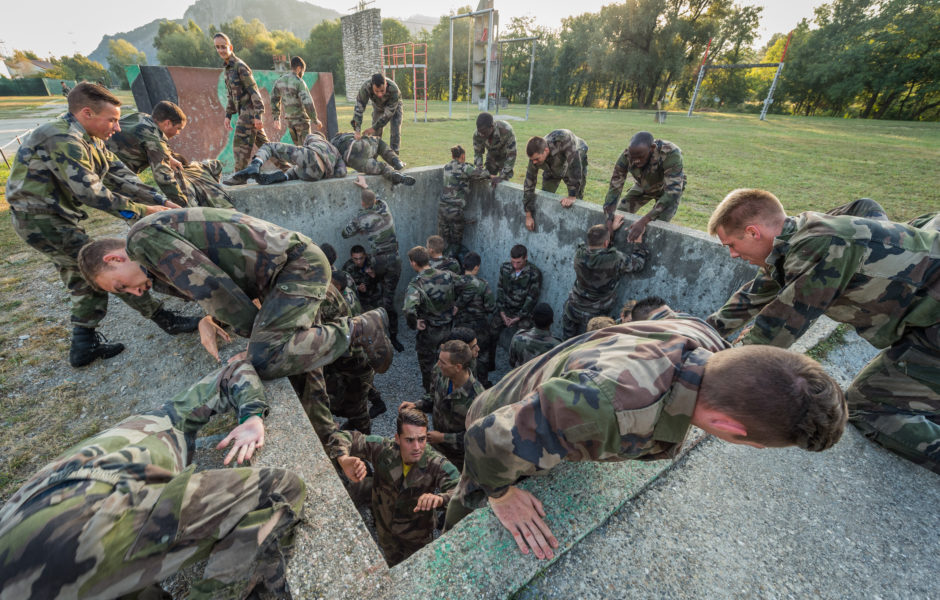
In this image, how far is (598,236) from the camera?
→ 4043 millimetres

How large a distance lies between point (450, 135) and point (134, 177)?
12.8 m

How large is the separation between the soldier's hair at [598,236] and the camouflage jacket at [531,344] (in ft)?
3.41

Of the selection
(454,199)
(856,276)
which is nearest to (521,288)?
(454,199)

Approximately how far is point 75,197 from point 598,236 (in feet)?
15.7

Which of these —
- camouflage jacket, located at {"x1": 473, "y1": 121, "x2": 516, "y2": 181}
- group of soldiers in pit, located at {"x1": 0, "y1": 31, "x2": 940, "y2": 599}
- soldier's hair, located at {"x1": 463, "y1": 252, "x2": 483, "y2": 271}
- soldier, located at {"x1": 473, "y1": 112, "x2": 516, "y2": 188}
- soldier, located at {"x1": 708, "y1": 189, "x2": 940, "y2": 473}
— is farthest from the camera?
camouflage jacket, located at {"x1": 473, "y1": 121, "x2": 516, "y2": 181}

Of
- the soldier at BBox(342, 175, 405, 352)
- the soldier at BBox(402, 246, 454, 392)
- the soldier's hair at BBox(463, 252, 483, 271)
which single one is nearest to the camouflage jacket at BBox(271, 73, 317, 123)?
the soldier at BBox(342, 175, 405, 352)

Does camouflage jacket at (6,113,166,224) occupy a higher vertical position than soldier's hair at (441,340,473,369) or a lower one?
higher

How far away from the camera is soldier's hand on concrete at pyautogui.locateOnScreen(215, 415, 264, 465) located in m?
1.77

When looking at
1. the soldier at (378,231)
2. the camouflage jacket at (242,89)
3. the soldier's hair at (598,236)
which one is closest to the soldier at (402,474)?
the soldier's hair at (598,236)

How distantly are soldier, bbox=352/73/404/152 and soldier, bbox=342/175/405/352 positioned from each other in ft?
7.02

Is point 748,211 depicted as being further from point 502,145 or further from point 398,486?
point 502,145

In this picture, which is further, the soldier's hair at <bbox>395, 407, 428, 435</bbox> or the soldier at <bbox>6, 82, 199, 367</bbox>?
the soldier at <bbox>6, 82, 199, 367</bbox>

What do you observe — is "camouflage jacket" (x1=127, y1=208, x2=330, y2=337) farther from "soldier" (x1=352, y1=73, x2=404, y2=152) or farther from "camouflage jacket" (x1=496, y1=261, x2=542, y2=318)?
"soldier" (x1=352, y1=73, x2=404, y2=152)

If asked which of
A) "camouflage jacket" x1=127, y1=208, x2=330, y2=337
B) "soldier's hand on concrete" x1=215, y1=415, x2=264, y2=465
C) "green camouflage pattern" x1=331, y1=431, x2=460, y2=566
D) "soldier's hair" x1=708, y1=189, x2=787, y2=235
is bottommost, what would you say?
"green camouflage pattern" x1=331, y1=431, x2=460, y2=566
